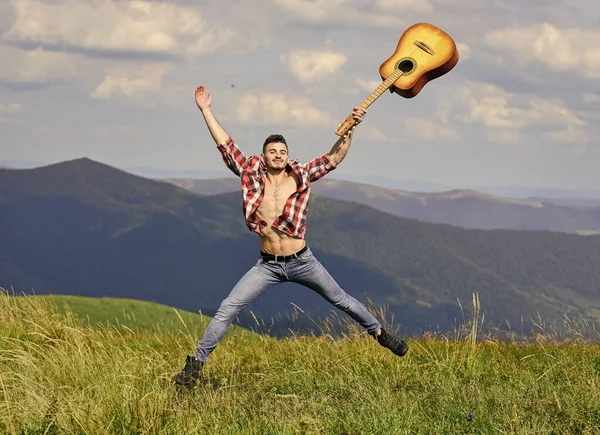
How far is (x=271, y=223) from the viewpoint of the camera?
26.3 ft

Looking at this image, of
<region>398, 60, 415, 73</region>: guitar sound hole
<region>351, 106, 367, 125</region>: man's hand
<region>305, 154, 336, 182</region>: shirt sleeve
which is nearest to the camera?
<region>351, 106, 367, 125</region>: man's hand

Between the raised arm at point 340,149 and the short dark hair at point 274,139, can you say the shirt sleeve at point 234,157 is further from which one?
the raised arm at point 340,149

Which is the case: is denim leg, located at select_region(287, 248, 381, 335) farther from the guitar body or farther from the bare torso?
the guitar body

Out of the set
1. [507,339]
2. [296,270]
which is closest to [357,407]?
[296,270]

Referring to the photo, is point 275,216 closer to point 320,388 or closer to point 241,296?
point 241,296

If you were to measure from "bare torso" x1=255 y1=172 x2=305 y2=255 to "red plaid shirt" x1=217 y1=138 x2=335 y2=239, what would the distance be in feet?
0.17

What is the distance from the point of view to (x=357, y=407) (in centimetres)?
A: 678

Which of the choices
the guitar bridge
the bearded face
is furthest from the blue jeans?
the guitar bridge

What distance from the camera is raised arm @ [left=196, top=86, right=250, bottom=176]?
8125 mm

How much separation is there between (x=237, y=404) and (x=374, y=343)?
144 inches

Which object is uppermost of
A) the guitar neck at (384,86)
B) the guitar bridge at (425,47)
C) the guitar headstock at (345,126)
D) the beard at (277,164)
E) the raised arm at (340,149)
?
the guitar bridge at (425,47)

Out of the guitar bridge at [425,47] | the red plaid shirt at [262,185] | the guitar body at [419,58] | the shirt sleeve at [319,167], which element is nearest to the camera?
the red plaid shirt at [262,185]

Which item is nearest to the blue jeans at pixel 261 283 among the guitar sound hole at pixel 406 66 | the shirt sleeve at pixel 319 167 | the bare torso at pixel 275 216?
the bare torso at pixel 275 216

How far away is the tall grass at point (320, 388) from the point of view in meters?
6.18
